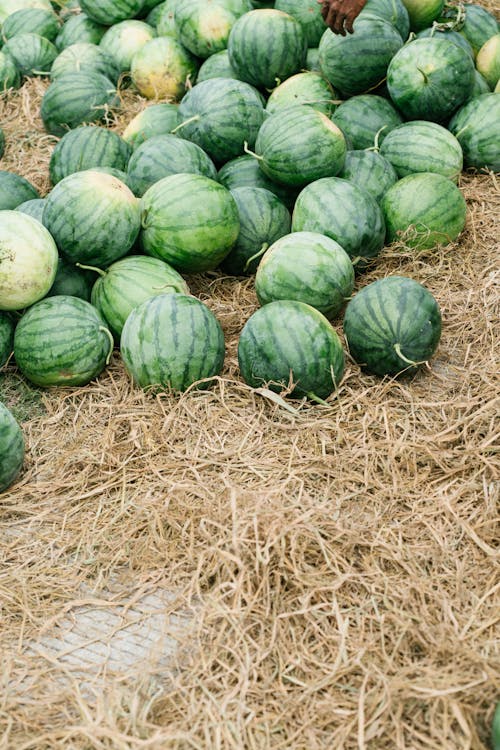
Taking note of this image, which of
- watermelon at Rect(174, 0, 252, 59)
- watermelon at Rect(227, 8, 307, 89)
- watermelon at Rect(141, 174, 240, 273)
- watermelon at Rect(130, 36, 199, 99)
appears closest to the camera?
watermelon at Rect(141, 174, 240, 273)

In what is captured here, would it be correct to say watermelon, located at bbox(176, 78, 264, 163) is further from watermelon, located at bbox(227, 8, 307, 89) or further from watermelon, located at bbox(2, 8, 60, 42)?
watermelon, located at bbox(2, 8, 60, 42)

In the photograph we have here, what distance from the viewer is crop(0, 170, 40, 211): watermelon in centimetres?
405

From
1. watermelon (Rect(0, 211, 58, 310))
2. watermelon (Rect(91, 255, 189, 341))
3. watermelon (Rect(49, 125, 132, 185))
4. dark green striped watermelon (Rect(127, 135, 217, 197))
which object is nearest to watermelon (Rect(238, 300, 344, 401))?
watermelon (Rect(91, 255, 189, 341))

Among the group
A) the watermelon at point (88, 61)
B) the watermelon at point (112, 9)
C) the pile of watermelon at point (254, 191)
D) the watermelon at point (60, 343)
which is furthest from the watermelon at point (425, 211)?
the watermelon at point (112, 9)

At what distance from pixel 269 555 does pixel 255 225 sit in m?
2.02

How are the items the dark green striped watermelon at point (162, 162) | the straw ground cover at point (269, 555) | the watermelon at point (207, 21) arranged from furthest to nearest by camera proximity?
1. the watermelon at point (207, 21)
2. the dark green striped watermelon at point (162, 162)
3. the straw ground cover at point (269, 555)

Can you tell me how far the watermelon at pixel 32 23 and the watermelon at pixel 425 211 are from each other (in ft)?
11.6

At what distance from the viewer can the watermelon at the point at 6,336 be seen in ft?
11.6

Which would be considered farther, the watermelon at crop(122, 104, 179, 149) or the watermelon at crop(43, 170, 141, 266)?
the watermelon at crop(122, 104, 179, 149)

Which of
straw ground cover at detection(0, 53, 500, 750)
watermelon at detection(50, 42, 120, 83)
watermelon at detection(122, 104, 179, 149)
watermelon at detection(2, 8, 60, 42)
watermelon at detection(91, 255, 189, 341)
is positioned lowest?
straw ground cover at detection(0, 53, 500, 750)

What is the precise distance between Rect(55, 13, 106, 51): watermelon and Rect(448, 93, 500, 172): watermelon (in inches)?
111

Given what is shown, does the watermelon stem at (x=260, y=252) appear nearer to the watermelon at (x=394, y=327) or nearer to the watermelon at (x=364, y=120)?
the watermelon at (x=394, y=327)

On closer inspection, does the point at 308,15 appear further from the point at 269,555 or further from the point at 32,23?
the point at 269,555

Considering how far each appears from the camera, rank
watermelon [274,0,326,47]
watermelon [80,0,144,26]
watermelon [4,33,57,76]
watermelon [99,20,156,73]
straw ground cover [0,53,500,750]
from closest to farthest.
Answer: straw ground cover [0,53,500,750] → watermelon [274,0,326,47] → watermelon [99,20,156,73] → watermelon [80,0,144,26] → watermelon [4,33,57,76]
